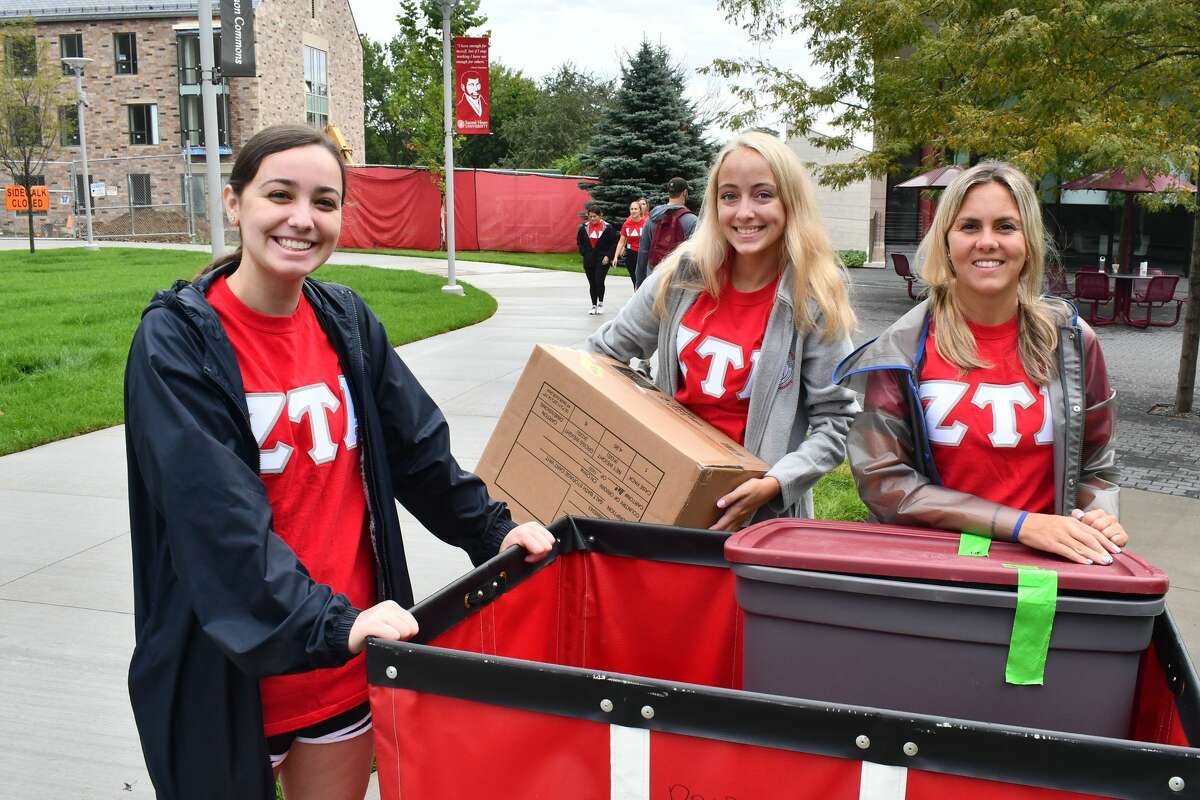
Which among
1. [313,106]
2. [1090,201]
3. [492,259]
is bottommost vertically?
[492,259]

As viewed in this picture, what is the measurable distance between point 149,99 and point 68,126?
938 centimetres

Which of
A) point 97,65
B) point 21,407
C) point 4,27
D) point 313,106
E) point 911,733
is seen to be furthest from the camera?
point 313,106

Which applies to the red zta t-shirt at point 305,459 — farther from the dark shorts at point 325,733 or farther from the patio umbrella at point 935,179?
the patio umbrella at point 935,179

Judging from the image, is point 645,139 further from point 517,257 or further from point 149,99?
point 149,99

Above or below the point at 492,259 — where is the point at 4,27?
above

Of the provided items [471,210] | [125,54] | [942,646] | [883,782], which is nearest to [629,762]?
[883,782]

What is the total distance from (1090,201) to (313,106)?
32023mm

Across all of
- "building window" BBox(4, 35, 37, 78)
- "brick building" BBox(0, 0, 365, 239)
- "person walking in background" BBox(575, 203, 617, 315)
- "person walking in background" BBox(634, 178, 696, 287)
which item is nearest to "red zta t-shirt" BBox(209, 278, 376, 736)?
"person walking in background" BBox(634, 178, 696, 287)

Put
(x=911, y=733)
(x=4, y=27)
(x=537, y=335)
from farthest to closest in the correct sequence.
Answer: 1. (x=4, y=27)
2. (x=537, y=335)
3. (x=911, y=733)

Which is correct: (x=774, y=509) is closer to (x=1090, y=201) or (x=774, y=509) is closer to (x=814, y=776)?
(x=814, y=776)

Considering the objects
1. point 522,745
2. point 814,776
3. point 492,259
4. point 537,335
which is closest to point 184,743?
point 522,745

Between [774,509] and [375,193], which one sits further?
[375,193]

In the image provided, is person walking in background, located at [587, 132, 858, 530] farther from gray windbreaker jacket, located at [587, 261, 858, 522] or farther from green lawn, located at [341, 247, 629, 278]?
green lawn, located at [341, 247, 629, 278]

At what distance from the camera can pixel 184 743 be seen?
176cm
